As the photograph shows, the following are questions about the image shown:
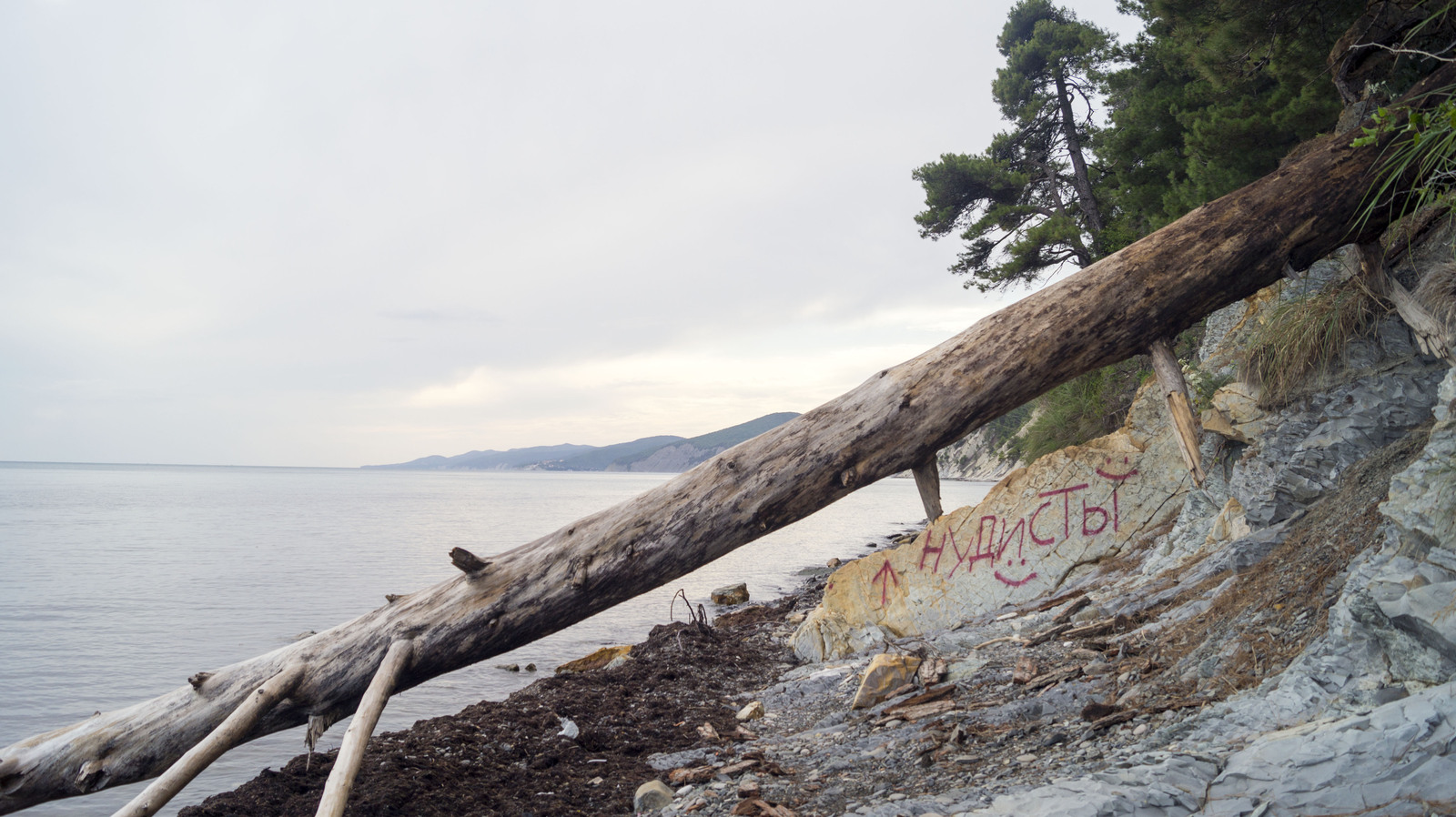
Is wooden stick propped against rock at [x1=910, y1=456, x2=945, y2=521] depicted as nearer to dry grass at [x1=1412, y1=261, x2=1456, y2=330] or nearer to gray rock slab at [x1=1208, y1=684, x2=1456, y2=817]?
gray rock slab at [x1=1208, y1=684, x2=1456, y2=817]

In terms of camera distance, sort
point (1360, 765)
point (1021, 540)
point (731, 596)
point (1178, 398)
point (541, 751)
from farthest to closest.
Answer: point (731, 596) < point (1021, 540) < point (541, 751) < point (1178, 398) < point (1360, 765)

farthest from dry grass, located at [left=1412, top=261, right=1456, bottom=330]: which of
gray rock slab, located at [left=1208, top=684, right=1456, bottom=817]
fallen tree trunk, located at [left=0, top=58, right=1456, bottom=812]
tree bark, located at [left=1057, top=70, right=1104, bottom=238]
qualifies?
tree bark, located at [left=1057, top=70, right=1104, bottom=238]

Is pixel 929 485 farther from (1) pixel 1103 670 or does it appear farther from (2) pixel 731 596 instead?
(2) pixel 731 596

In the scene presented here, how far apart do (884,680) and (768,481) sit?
270cm

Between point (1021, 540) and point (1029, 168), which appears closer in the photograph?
point (1021, 540)

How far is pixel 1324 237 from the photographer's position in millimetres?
4484

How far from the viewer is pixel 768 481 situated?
4.21 meters

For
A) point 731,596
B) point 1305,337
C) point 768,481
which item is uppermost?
point 1305,337

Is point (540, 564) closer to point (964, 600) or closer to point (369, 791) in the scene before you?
point (369, 791)

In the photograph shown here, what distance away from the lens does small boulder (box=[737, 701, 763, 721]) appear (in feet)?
21.8

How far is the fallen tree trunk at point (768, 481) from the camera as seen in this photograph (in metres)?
4.24

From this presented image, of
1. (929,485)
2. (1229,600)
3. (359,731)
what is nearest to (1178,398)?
(1229,600)

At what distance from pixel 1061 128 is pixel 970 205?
11.3 ft

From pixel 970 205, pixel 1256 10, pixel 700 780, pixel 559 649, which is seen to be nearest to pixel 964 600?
pixel 700 780
